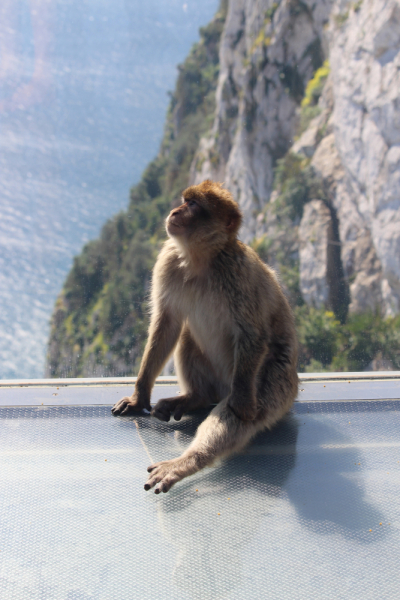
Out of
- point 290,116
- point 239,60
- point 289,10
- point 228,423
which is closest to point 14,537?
point 228,423

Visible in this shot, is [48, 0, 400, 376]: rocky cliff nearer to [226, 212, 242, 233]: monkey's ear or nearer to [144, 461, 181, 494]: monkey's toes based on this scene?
[226, 212, 242, 233]: monkey's ear

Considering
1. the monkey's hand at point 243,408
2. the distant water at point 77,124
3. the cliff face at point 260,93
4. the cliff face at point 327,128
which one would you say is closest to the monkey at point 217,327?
the monkey's hand at point 243,408

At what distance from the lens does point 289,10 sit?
2434 cm

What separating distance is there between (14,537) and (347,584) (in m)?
0.65

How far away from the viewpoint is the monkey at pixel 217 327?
1587 millimetres

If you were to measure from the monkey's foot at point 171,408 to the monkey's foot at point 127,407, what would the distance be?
0.05 metres

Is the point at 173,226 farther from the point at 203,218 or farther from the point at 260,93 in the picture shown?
the point at 260,93

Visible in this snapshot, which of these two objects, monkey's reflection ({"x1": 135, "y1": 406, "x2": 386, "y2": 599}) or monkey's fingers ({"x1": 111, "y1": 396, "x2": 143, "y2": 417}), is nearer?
monkey's reflection ({"x1": 135, "y1": 406, "x2": 386, "y2": 599})

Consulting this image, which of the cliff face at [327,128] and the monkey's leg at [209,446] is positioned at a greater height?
the cliff face at [327,128]

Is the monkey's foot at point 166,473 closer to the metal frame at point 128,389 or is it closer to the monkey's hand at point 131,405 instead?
the monkey's hand at point 131,405

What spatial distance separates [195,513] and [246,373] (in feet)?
1.68

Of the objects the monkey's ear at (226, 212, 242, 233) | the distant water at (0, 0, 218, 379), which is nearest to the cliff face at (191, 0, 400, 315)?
the distant water at (0, 0, 218, 379)

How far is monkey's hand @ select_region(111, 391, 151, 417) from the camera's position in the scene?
1.74 m

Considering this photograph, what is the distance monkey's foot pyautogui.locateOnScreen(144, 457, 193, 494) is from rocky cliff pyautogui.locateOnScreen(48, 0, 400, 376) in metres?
9.63
